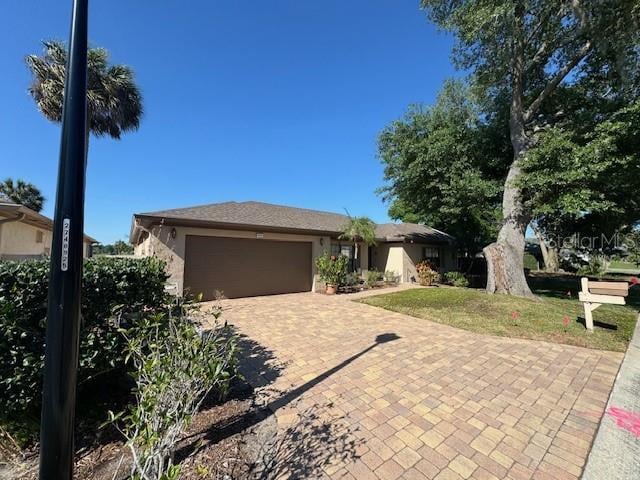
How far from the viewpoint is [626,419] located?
310 centimetres

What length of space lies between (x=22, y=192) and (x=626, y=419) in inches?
1436

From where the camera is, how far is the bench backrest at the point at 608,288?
5871 mm

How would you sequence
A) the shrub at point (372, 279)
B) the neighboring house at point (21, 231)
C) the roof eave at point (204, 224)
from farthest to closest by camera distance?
the shrub at point (372, 279) < the roof eave at point (204, 224) < the neighboring house at point (21, 231)

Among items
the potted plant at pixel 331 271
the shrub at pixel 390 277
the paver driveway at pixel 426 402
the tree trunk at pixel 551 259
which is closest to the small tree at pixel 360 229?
the potted plant at pixel 331 271

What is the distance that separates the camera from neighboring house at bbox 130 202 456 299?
9.20 meters

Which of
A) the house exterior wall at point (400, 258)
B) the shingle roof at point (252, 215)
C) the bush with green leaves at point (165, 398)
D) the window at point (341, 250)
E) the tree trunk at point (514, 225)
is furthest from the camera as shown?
the house exterior wall at point (400, 258)

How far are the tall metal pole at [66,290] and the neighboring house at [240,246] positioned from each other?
24.6 ft

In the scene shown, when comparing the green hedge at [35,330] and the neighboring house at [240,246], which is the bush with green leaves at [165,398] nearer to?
the green hedge at [35,330]

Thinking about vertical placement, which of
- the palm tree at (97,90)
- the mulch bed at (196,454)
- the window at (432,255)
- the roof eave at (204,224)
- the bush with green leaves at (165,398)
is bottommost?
the mulch bed at (196,454)

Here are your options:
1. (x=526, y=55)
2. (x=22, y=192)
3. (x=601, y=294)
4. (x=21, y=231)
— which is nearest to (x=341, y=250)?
(x=601, y=294)

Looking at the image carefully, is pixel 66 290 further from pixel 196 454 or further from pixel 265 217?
pixel 265 217

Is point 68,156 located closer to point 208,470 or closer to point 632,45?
point 208,470

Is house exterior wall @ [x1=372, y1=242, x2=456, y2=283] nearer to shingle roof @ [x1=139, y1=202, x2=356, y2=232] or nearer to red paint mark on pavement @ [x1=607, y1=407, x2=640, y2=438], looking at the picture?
shingle roof @ [x1=139, y1=202, x2=356, y2=232]

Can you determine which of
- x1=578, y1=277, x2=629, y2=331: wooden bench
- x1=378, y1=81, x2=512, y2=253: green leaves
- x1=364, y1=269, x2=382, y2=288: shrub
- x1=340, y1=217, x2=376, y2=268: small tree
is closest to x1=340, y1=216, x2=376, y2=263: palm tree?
x1=340, y1=217, x2=376, y2=268: small tree
